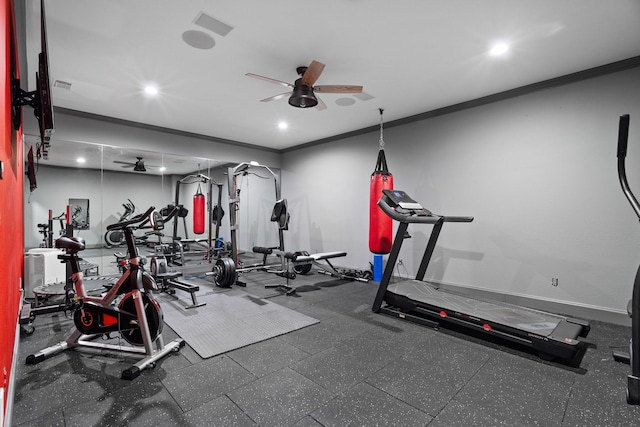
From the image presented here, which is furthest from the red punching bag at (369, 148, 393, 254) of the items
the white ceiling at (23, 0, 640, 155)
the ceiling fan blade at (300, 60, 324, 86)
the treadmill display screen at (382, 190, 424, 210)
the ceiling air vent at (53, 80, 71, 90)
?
the ceiling air vent at (53, 80, 71, 90)

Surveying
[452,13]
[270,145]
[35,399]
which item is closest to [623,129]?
[452,13]

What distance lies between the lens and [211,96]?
14.5 ft

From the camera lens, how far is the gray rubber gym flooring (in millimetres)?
1846

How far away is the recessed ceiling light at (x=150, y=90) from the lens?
4103mm

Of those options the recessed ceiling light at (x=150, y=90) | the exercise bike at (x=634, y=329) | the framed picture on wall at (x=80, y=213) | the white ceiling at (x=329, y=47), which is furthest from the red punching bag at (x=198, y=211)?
the exercise bike at (x=634, y=329)

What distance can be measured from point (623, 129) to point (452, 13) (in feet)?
5.28

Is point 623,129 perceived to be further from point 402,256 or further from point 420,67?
point 402,256

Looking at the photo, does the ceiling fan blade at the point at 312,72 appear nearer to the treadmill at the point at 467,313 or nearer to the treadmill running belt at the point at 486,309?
the treadmill at the point at 467,313

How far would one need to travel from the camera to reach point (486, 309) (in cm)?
320

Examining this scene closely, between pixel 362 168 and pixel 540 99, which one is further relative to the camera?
pixel 362 168

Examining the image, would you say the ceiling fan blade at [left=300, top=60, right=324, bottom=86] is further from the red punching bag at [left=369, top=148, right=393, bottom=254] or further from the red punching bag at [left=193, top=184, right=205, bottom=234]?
the red punching bag at [left=193, top=184, right=205, bottom=234]

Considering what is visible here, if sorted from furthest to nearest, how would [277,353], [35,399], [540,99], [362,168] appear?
[362,168]
[540,99]
[277,353]
[35,399]

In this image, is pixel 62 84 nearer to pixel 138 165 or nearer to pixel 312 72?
pixel 138 165

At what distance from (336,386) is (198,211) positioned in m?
6.17
